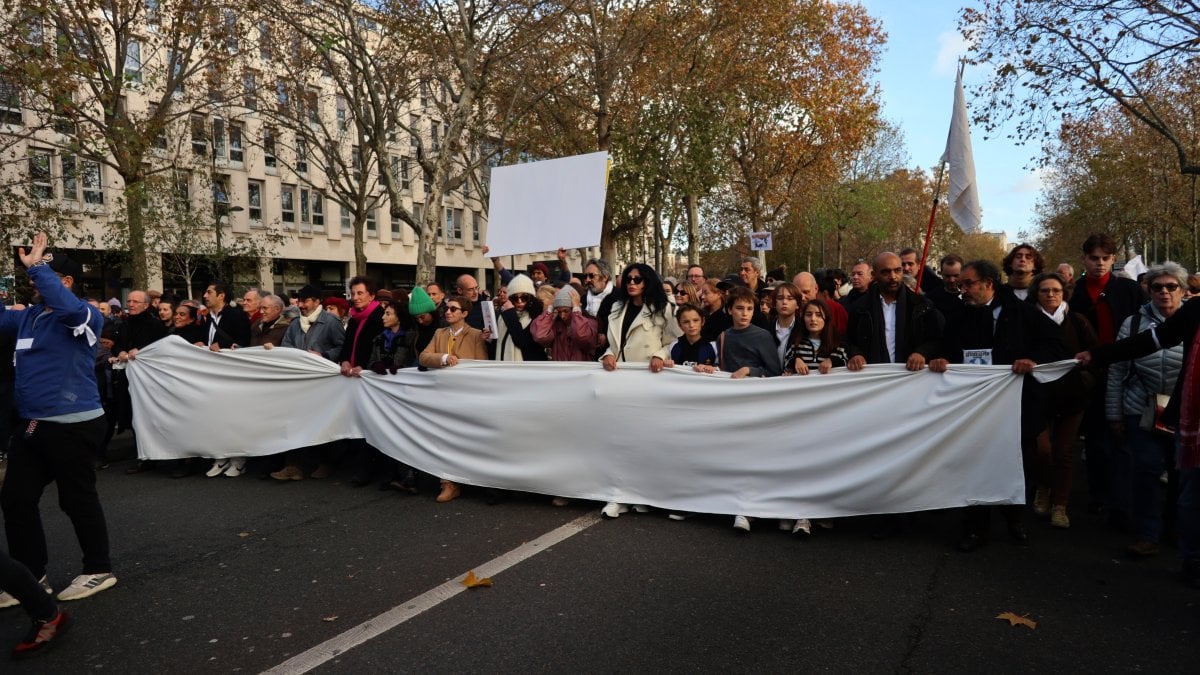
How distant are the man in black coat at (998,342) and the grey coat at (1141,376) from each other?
413mm

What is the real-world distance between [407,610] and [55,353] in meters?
2.49

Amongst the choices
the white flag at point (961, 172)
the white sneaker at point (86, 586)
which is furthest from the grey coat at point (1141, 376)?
the white sneaker at point (86, 586)

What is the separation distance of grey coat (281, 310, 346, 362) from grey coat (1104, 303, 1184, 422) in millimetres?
6415

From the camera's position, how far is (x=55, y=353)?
456cm

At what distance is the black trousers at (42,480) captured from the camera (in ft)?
14.5

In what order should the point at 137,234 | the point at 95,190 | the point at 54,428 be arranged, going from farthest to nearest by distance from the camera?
the point at 95,190, the point at 137,234, the point at 54,428

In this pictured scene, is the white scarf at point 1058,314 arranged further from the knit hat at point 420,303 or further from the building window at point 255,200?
the building window at point 255,200

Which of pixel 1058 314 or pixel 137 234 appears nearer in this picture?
pixel 1058 314

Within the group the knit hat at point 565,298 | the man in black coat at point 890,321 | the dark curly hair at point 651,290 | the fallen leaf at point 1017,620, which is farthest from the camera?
the knit hat at point 565,298

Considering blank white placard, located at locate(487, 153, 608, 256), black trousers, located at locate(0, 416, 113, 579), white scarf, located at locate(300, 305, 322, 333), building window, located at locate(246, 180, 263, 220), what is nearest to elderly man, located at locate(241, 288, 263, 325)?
white scarf, located at locate(300, 305, 322, 333)

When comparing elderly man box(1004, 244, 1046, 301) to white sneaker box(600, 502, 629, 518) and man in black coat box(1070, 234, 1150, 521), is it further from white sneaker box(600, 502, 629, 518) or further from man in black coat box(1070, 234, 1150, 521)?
white sneaker box(600, 502, 629, 518)

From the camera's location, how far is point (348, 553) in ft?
17.1

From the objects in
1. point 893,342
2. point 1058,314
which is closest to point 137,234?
point 893,342

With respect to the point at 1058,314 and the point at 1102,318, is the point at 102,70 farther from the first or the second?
the point at 1102,318
